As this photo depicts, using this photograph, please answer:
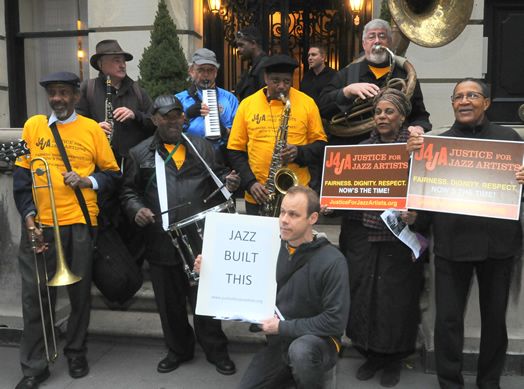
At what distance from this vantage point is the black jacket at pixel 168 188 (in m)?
4.25

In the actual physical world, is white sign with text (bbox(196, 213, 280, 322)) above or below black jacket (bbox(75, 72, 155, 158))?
below

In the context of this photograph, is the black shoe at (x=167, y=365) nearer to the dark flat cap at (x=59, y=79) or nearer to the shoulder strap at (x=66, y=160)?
the shoulder strap at (x=66, y=160)

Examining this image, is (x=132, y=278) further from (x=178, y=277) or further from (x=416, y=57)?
(x=416, y=57)

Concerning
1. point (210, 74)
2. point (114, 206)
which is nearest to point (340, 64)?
point (210, 74)

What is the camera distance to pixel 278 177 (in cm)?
441

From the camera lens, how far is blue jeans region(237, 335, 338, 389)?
3.21 metres

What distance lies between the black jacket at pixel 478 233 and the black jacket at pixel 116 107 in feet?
8.68

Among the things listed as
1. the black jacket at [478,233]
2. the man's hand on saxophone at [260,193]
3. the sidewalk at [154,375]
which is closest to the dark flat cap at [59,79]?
the man's hand on saxophone at [260,193]

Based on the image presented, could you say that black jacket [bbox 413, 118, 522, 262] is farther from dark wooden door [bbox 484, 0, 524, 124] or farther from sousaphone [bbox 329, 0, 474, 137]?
dark wooden door [bbox 484, 0, 524, 124]

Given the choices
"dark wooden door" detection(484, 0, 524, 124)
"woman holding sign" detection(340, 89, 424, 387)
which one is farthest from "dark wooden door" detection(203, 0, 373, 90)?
"woman holding sign" detection(340, 89, 424, 387)

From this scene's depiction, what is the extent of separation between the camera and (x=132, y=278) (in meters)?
4.43

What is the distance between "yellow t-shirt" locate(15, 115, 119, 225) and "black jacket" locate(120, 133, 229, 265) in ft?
1.05

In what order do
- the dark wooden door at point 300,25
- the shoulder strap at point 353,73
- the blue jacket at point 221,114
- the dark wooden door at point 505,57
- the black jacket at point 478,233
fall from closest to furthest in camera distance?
1. the black jacket at point 478,233
2. the shoulder strap at point 353,73
3. the blue jacket at point 221,114
4. the dark wooden door at point 505,57
5. the dark wooden door at point 300,25

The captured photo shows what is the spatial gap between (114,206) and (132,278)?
640mm
